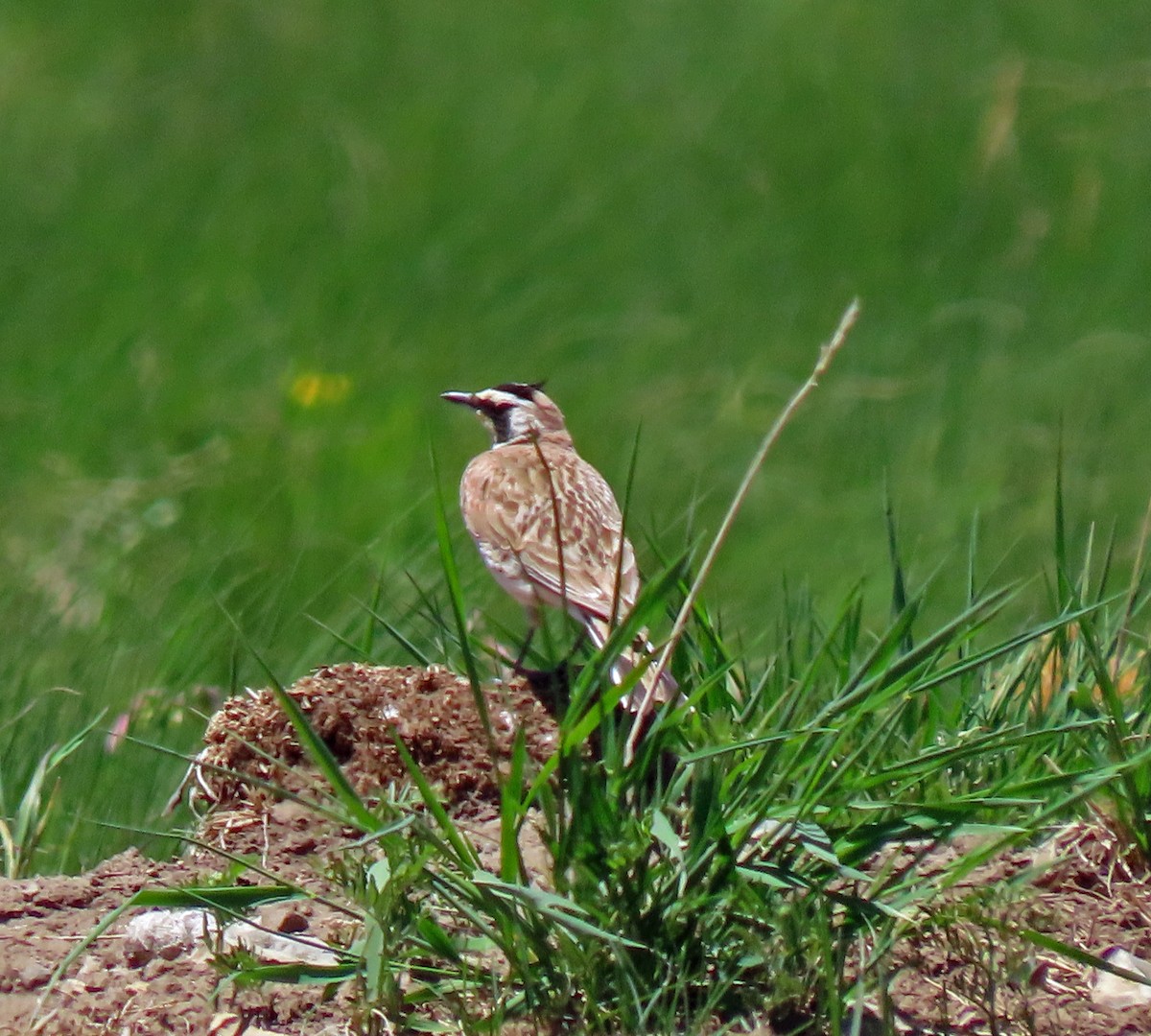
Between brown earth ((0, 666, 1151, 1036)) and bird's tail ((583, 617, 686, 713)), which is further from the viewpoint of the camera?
bird's tail ((583, 617, 686, 713))

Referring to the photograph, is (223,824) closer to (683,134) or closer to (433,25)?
(683,134)

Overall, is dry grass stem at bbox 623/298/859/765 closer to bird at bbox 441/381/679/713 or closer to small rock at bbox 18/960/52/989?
small rock at bbox 18/960/52/989

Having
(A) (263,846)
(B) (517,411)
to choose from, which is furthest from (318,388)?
(A) (263,846)

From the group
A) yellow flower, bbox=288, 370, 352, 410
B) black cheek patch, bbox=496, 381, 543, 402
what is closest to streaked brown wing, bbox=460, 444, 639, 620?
black cheek patch, bbox=496, 381, 543, 402

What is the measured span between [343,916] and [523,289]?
7.02 metres

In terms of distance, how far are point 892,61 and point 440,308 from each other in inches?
165

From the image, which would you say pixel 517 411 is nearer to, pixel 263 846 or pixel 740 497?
pixel 263 846

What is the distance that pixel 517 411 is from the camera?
6812mm

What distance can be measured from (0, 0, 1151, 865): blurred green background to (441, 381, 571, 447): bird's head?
0.29m

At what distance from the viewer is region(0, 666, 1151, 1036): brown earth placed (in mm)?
3291

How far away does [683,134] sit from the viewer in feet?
39.9

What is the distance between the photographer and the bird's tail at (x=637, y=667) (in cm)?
348

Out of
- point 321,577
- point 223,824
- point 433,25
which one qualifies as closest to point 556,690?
point 223,824

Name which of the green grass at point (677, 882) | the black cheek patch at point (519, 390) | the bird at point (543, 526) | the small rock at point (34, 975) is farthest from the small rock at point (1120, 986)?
the black cheek patch at point (519, 390)
